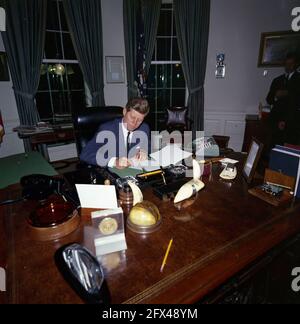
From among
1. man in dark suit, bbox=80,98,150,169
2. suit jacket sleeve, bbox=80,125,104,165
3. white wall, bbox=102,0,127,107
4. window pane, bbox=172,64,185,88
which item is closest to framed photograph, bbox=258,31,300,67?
window pane, bbox=172,64,185,88

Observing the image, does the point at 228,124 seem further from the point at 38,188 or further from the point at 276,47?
the point at 38,188

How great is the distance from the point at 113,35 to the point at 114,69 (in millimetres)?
597

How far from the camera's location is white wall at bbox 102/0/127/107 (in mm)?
4254

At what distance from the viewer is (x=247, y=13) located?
435 cm

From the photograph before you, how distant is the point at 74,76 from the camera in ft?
14.5

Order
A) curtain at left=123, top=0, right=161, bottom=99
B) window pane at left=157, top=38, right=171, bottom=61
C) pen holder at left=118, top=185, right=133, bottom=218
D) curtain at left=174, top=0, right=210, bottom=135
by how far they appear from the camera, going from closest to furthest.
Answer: pen holder at left=118, top=185, right=133, bottom=218, curtain at left=123, top=0, right=161, bottom=99, curtain at left=174, top=0, right=210, bottom=135, window pane at left=157, top=38, right=171, bottom=61

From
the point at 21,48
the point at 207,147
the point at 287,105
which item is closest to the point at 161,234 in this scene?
the point at 207,147

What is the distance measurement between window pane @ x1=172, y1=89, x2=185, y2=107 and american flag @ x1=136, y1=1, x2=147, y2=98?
0.77m

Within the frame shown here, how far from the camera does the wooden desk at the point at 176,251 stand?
0.77 metres

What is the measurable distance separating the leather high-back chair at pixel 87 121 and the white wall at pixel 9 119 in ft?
7.45

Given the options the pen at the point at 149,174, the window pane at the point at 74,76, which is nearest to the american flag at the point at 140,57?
the window pane at the point at 74,76

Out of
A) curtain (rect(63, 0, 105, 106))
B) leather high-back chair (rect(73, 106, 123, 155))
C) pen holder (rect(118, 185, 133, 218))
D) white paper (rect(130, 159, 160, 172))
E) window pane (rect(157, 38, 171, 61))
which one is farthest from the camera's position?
window pane (rect(157, 38, 171, 61))

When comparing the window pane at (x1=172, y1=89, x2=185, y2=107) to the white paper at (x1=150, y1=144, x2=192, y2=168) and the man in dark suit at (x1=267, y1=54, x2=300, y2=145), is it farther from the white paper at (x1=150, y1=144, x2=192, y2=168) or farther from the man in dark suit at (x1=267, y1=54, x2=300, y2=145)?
the white paper at (x1=150, y1=144, x2=192, y2=168)

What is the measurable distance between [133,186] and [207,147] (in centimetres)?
100
